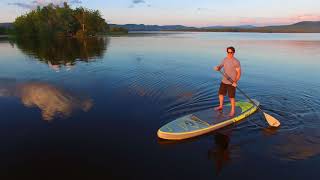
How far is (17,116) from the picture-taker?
1127 cm

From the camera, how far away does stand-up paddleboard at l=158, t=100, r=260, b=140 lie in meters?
9.16

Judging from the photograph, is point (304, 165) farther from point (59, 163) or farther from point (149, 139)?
point (59, 163)

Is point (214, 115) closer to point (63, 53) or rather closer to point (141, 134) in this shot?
point (141, 134)

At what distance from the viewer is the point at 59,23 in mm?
98625

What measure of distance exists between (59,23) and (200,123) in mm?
99923

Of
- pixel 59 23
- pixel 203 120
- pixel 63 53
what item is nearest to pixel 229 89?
pixel 203 120

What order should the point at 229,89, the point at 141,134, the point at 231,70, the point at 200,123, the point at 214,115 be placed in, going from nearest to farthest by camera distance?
the point at 141,134, the point at 200,123, the point at 231,70, the point at 214,115, the point at 229,89

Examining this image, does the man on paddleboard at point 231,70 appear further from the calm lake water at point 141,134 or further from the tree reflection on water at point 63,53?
the tree reflection on water at point 63,53

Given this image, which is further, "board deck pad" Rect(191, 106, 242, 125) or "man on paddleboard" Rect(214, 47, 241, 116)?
"man on paddleboard" Rect(214, 47, 241, 116)

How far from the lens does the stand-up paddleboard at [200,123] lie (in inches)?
361

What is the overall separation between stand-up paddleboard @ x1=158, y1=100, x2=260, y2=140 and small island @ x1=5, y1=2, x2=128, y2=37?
9098 centimetres

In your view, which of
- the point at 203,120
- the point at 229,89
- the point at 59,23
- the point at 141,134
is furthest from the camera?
the point at 59,23

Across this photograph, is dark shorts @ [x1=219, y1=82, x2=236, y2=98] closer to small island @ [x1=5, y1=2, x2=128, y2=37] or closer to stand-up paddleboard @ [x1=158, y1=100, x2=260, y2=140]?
stand-up paddleboard @ [x1=158, y1=100, x2=260, y2=140]

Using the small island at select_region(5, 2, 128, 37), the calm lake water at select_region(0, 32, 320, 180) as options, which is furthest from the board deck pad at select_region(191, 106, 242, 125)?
the small island at select_region(5, 2, 128, 37)
